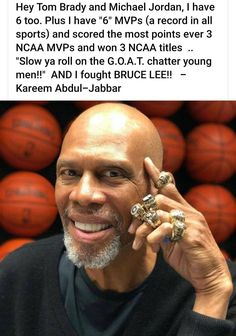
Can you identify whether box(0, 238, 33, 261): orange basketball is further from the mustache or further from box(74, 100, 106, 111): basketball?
the mustache

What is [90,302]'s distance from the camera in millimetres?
1490

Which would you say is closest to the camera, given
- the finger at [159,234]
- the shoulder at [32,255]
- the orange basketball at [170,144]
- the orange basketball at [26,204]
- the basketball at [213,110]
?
the finger at [159,234]

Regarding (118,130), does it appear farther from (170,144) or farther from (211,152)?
(211,152)

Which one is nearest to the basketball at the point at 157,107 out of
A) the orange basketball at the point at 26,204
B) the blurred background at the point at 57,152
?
the blurred background at the point at 57,152

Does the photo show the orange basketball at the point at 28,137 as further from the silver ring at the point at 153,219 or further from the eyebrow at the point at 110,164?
the silver ring at the point at 153,219

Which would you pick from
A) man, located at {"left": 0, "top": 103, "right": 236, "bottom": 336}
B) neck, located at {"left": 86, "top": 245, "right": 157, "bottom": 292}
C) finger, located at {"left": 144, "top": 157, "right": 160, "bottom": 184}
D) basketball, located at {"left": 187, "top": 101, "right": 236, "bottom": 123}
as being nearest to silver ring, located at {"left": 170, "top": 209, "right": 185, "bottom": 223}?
man, located at {"left": 0, "top": 103, "right": 236, "bottom": 336}

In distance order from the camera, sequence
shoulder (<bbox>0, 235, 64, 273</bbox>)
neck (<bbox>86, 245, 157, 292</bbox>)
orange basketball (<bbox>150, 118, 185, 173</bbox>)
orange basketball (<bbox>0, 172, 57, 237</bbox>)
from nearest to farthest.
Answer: neck (<bbox>86, 245, 157, 292</bbox>) < shoulder (<bbox>0, 235, 64, 273</bbox>) < orange basketball (<bbox>0, 172, 57, 237</bbox>) < orange basketball (<bbox>150, 118, 185, 173</bbox>)

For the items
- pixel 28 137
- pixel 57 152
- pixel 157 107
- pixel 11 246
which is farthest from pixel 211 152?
pixel 11 246

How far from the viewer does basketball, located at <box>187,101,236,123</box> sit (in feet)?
10.5

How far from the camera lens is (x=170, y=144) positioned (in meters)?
3.05

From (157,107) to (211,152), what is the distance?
440 millimetres

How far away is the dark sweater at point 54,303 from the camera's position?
143 cm
